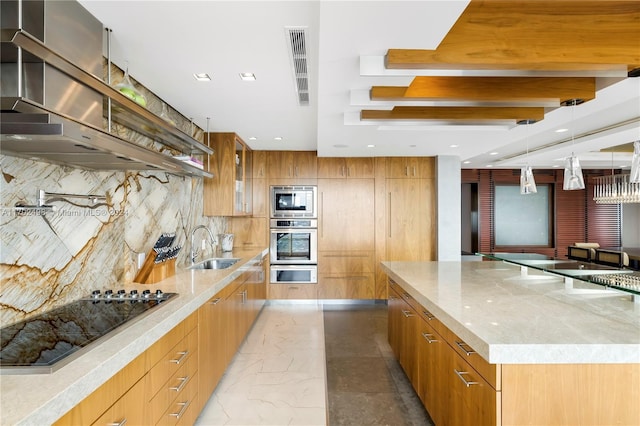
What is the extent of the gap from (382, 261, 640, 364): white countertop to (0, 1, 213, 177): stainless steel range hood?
70.7 inches

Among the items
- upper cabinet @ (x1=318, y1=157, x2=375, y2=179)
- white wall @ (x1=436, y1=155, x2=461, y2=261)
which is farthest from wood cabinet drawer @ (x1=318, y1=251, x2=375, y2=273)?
upper cabinet @ (x1=318, y1=157, x2=375, y2=179)

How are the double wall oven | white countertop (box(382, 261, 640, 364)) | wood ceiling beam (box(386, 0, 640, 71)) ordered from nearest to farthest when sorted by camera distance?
white countertop (box(382, 261, 640, 364))
wood ceiling beam (box(386, 0, 640, 71))
the double wall oven

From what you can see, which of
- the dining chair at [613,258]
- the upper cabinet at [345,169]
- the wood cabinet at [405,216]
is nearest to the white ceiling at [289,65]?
the upper cabinet at [345,169]

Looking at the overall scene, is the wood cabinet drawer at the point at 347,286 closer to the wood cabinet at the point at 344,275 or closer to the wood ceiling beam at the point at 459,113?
the wood cabinet at the point at 344,275

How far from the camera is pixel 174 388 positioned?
180cm

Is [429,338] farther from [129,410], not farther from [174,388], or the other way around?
[129,410]

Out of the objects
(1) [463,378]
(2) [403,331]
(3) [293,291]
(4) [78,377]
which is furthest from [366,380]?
(3) [293,291]

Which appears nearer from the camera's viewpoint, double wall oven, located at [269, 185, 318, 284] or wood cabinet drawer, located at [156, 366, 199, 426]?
wood cabinet drawer, located at [156, 366, 199, 426]

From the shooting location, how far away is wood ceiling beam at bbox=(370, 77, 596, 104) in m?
2.24

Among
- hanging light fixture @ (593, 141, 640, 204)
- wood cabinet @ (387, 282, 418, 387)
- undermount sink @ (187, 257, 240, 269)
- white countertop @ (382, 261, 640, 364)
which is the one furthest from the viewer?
hanging light fixture @ (593, 141, 640, 204)

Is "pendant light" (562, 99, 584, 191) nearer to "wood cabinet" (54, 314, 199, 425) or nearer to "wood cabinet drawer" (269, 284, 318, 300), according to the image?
"wood cabinet" (54, 314, 199, 425)

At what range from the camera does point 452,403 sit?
5.78ft

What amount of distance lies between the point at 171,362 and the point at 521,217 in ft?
26.0

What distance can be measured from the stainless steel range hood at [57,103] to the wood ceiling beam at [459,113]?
177cm
